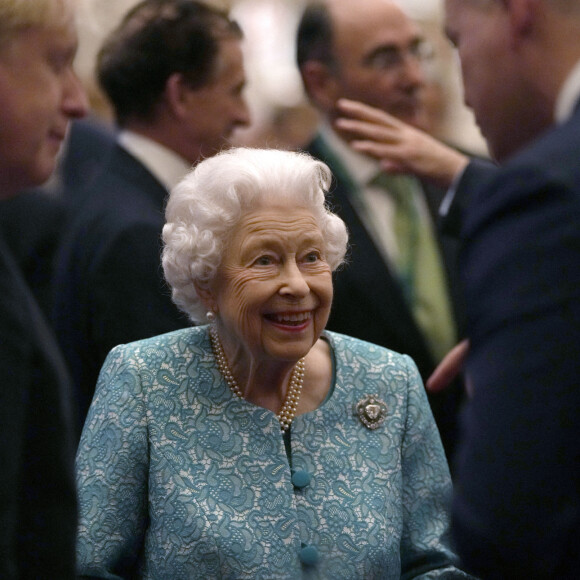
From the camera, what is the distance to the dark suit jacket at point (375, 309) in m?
3.14

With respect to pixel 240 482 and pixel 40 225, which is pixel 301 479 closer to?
pixel 240 482

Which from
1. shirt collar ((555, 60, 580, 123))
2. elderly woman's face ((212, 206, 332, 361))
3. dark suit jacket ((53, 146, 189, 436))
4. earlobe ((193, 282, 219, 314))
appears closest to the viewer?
shirt collar ((555, 60, 580, 123))

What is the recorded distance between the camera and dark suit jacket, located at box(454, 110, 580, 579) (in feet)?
4.78

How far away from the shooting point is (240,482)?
8.07ft

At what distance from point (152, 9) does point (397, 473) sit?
1.67 metres

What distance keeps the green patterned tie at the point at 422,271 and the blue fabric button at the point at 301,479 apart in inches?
32.8

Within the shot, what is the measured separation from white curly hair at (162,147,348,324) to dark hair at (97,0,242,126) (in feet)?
2.06

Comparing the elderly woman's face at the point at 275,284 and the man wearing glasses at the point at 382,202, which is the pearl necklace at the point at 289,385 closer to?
the elderly woman's face at the point at 275,284

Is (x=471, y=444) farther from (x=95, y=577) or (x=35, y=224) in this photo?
(x=35, y=224)

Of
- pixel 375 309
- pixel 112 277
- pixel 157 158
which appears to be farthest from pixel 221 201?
pixel 375 309

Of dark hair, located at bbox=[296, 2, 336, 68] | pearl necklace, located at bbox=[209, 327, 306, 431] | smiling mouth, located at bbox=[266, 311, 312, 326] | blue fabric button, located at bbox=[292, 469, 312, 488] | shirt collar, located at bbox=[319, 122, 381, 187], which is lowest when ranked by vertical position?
blue fabric button, located at bbox=[292, 469, 312, 488]

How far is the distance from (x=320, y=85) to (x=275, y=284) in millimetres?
1212

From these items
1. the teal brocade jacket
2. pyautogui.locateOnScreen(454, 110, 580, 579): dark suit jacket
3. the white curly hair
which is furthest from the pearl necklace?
pyautogui.locateOnScreen(454, 110, 580, 579): dark suit jacket

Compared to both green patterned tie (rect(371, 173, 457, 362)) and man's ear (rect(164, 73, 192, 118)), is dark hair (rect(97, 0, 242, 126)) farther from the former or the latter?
green patterned tie (rect(371, 173, 457, 362))
